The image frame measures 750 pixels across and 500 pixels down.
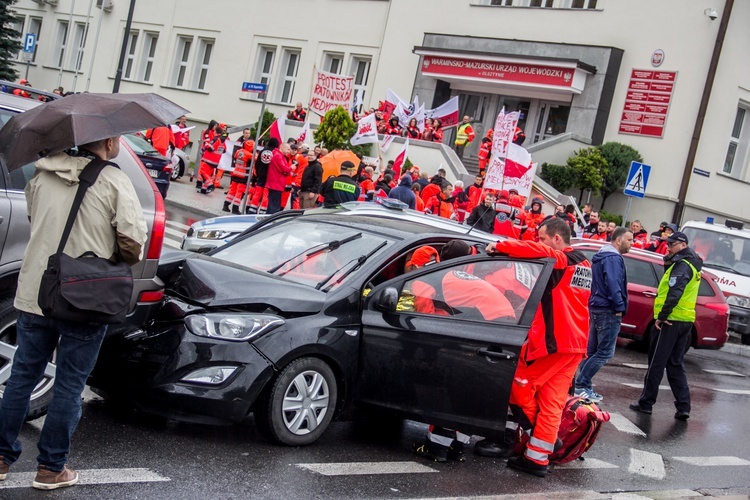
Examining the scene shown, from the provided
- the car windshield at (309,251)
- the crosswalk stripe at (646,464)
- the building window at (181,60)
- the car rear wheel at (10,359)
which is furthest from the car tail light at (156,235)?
the building window at (181,60)

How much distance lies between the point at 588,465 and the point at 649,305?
26.1 ft

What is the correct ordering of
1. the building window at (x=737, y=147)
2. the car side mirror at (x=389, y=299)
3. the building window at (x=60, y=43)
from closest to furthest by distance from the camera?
1. the car side mirror at (x=389, y=299)
2. the building window at (x=737, y=147)
3. the building window at (x=60, y=43)

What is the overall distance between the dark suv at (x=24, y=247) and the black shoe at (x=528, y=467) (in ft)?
9.09

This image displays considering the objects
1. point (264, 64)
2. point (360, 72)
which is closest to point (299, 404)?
point (360, 72)

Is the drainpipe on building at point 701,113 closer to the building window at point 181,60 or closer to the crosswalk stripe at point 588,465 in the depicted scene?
the crosswalk stripe at point 588,465

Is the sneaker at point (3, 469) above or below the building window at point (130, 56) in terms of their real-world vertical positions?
below

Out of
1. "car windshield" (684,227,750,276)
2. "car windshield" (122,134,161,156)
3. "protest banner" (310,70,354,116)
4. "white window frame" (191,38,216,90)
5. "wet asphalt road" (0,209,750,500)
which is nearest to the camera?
"wet asphalt road" (0,209,750,500)

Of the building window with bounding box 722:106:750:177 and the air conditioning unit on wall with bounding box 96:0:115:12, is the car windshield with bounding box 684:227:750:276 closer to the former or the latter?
the building window with bounding box 722:106:750:177

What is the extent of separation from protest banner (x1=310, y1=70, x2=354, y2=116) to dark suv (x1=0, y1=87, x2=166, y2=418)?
2037cm

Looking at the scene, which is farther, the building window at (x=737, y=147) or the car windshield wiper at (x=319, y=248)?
the building window at (x=737, y=147)

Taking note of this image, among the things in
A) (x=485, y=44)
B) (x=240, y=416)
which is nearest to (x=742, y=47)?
(x=485, y=44)

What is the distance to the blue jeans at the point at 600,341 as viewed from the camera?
32.4 ft

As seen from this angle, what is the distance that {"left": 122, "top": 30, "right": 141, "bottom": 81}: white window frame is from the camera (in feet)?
136

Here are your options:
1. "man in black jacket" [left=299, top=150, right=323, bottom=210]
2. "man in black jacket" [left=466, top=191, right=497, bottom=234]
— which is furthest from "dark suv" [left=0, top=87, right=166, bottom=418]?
"man in black jacket" [left=299, top=150, right=323, bottom=210]
